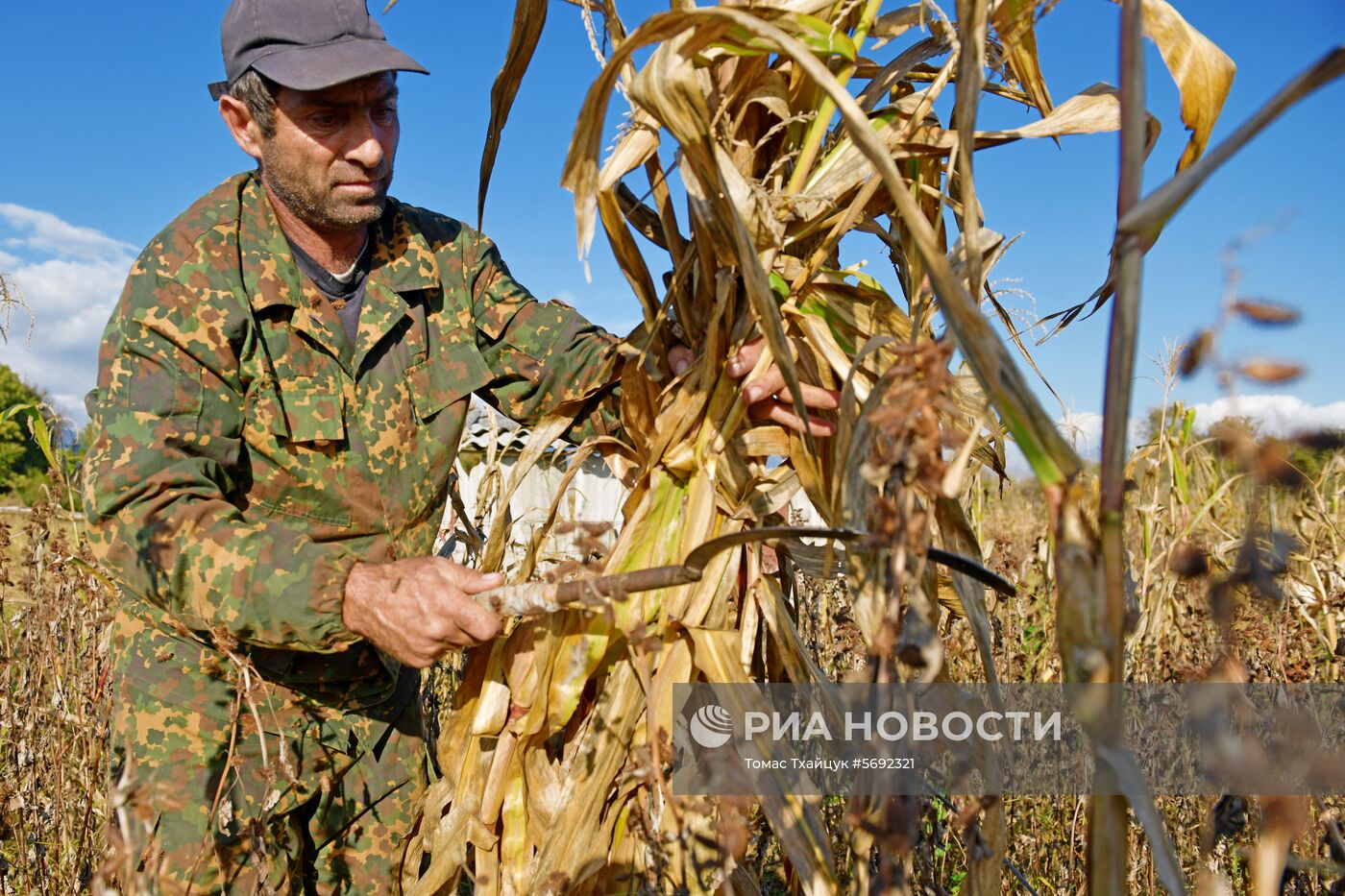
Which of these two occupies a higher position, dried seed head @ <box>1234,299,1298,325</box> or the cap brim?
the cap brim

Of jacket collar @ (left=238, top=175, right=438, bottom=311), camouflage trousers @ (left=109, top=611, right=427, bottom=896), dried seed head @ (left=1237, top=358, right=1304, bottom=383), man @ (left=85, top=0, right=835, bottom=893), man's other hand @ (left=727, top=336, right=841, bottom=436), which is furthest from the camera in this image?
jacket collar @ (left=238, top=175, right=438, bottom=311)

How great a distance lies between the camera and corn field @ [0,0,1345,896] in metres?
0.87

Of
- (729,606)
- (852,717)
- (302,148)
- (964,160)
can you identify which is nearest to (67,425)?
(302,148)

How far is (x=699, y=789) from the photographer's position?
1587 millimetres

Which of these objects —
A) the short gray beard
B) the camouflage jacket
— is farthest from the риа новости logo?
the short gray beard

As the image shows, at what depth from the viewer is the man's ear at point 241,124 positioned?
2457 millimetres

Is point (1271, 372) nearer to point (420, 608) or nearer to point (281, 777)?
point (420, 608)

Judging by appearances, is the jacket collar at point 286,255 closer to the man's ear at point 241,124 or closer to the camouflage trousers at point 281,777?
the man's ear at point 241,124

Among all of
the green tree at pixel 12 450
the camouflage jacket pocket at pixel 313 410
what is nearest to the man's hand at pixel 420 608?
the camouflage jacket pocket at pixel 313 410

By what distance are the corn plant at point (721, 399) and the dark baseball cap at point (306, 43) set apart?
56 cm

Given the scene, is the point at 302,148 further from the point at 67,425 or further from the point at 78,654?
the point at 78,654

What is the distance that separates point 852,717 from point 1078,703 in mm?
529

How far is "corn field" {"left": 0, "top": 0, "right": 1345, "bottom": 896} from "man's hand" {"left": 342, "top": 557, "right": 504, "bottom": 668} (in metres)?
0.18

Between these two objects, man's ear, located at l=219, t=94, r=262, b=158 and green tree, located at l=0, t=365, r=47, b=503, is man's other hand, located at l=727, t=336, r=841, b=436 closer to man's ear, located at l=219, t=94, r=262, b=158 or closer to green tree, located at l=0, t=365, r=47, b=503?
man's ear, located at l=219, t=94, r=262, b=158
